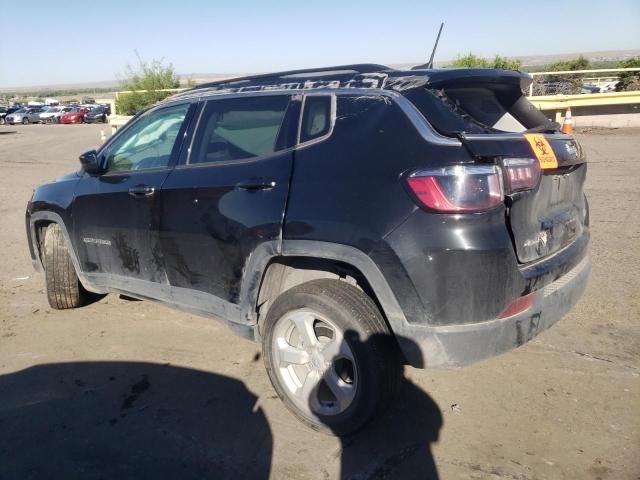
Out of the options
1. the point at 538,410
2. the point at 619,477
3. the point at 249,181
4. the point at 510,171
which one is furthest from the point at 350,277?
the point at 619,477

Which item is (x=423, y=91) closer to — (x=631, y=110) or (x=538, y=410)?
(x=538, y=410)

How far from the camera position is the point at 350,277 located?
3023 mm

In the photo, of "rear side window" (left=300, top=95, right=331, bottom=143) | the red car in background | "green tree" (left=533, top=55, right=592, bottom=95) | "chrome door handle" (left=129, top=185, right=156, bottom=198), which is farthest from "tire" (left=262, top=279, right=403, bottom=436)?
the red car in background

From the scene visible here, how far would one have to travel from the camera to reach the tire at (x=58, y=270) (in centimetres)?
455

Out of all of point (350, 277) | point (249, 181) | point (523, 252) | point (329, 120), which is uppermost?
point (329, 120)

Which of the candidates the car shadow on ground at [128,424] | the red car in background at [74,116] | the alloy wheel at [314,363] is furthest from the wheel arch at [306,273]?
the red car in background at [74,116]

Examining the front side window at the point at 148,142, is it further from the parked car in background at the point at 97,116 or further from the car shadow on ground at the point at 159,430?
the parked car in background at the point at 97,116

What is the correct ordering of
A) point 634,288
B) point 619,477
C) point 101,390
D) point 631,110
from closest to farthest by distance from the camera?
point 619,477
point 101,390
point 634,288
point 631,110

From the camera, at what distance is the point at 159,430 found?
9.92 feet

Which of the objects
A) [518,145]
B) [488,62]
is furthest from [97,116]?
[518,145]

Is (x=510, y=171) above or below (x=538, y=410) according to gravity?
above

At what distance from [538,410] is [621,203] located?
17.4 ft

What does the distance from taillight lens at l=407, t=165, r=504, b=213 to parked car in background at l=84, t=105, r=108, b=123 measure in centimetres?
4610

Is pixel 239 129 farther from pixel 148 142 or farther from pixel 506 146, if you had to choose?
pixel 506 146
